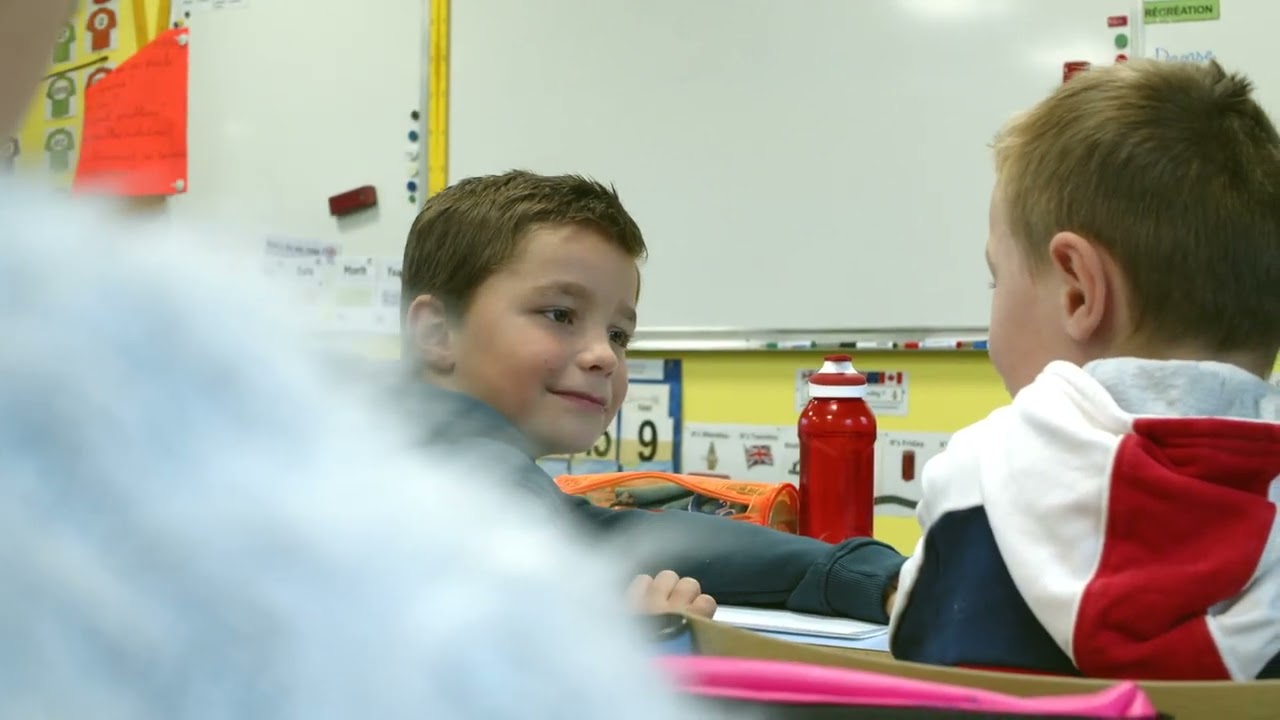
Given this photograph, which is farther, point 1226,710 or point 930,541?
point 930,541

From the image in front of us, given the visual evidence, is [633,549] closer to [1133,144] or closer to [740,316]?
[1133,144]

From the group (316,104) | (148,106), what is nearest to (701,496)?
(316,104)

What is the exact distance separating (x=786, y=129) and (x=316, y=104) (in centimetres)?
123

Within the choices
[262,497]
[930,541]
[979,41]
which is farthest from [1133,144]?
[979,41]

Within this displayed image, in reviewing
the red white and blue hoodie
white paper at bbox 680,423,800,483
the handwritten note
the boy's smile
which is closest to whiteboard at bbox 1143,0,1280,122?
white paper at bbox 680,423,800,483

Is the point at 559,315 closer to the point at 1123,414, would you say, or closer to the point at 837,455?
the point at 837,455

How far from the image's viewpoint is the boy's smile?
3.57 feet

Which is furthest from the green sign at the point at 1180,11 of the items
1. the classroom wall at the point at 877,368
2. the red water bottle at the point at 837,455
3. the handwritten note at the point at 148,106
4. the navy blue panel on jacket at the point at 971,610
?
the handwritten note at the point at 148,106

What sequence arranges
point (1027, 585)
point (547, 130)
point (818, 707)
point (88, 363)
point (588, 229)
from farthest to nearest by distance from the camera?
point (547, 130) → point (588, 229) → point (1027, 585) → point (818, 707) → point (88, 363)

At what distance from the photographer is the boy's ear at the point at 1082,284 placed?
72 centimetres

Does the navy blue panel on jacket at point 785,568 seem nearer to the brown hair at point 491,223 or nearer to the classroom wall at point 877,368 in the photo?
the brown hair at point 491,223

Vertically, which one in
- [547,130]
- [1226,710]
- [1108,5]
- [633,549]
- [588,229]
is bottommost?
[1226,710]

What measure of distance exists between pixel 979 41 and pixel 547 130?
0.95 m

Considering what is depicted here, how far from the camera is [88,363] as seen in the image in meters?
0.13
